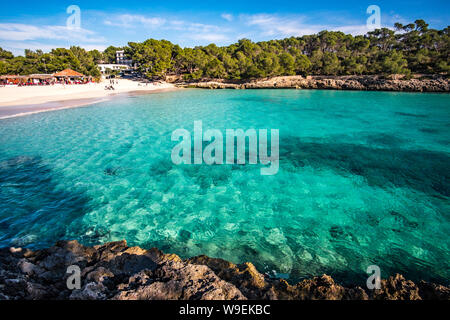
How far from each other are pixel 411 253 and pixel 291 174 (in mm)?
4761

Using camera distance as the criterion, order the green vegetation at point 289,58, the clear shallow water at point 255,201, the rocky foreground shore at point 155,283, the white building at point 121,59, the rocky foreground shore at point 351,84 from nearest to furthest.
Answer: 1. the rocky foreground shore at point 155,283
2. the clear shallow water at point 255,201
3. the rocky foreground shore at point 351,84
4. the green vegetation at point 289,58
5. the white building at point 121,59

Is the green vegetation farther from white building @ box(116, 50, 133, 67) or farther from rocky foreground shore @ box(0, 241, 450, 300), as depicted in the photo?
rocky foreground shore @ box(0, 241, 450, 300)

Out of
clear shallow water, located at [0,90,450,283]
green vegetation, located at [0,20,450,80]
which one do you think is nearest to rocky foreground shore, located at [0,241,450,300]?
clear shallow water, located at [0,90,450,283]

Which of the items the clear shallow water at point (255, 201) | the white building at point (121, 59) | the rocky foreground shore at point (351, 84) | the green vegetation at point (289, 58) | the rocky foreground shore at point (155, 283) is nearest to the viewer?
the rocky foreground shore at point (155, 283)

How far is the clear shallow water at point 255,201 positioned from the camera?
17.2 ft

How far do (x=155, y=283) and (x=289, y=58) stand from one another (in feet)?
211

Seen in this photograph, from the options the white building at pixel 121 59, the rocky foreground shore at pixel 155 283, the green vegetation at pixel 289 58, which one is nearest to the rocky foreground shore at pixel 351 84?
the green vegetation at pixel 289 58

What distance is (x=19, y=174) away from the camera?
9.09m

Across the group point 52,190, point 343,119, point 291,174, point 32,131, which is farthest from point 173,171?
point 343,119

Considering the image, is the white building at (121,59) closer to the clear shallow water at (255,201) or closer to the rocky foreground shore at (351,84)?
the rocky foreground shore at (351,84)

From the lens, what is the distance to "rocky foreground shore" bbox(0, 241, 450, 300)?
2.88m

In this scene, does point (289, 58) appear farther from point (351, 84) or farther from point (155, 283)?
point (155, 283)

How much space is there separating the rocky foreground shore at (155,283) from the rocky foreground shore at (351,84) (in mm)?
54825
